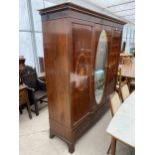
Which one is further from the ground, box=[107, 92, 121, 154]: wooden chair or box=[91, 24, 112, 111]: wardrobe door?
box=[91, 24, 112, 111]: wardrobe door

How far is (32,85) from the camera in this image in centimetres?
303

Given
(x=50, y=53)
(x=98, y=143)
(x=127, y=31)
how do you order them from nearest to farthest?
(x=50, y=53) < (x=98, y=143) < (x=127, y=31)

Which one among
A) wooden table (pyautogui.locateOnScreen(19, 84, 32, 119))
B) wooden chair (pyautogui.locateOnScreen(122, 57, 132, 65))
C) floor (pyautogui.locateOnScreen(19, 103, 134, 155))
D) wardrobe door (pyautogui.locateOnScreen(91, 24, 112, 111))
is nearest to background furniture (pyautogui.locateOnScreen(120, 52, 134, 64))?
wooden chair (pyautogui.locateOnScreen(122, 57, 132, 65))

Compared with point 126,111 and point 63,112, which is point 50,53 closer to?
point 63,112

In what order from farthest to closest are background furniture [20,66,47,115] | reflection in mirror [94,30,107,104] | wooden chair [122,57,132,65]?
wooden chair [122,57,132,65] < background furniture [20,66,47,115] < reflection in mirror [94,30,107,104]

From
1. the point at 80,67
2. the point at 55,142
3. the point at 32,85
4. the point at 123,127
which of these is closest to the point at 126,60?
the point at 32,85

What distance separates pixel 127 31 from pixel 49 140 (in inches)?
378

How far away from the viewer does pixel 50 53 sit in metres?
1.79

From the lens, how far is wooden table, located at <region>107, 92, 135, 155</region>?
1.19m

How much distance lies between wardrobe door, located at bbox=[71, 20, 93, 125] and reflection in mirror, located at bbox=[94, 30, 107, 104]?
0.27m

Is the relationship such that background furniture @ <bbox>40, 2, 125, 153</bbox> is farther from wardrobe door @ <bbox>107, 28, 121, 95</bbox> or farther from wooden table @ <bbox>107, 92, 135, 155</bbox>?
wooden table @ <bbox>107, 92, 135, 155</bbox>

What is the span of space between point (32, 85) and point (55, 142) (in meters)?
1.40
